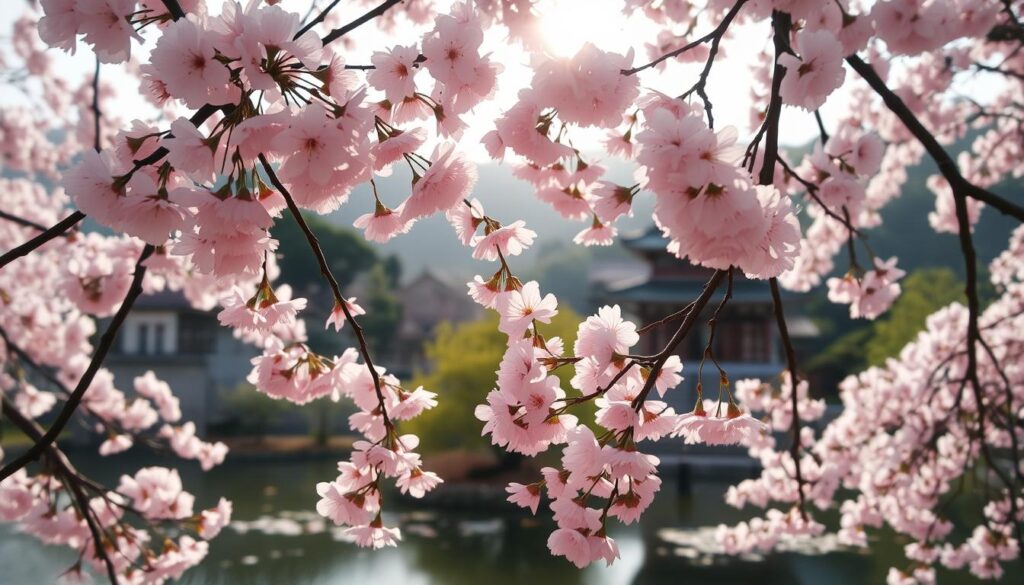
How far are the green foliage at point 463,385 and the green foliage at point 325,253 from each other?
22.3 feet

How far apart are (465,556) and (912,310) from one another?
819 cm

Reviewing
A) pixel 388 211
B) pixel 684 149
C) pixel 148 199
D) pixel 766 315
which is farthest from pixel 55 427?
pixel 766 315

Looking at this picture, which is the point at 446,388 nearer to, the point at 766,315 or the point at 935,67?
the point at 766,315

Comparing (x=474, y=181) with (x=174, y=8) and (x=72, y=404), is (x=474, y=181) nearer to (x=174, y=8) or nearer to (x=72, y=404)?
(x=174, y=8)

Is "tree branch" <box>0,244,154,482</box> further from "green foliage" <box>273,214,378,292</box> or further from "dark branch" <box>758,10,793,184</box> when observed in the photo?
"green foliage" <box>273,214,378,292</box>

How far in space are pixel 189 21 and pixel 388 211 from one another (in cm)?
31

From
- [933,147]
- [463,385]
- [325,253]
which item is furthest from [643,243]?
[933,147]

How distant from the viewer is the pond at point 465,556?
18.3ft

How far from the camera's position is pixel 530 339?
777 millimetres

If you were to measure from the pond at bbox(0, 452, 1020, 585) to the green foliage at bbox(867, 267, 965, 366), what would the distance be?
4.43 metres

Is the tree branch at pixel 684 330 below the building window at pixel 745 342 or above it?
below

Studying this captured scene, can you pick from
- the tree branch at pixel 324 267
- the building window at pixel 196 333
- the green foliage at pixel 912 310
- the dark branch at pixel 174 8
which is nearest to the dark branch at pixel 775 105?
the tree branch at pixel 324 267

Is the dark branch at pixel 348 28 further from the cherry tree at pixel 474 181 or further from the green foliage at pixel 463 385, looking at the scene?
the green foliage at pixel 463 385

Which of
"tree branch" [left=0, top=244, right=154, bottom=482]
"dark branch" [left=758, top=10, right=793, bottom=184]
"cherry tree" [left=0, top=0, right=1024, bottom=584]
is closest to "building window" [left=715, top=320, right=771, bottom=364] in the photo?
"cherry tree" [left=0, top=0, right=1024, bottom=584]
